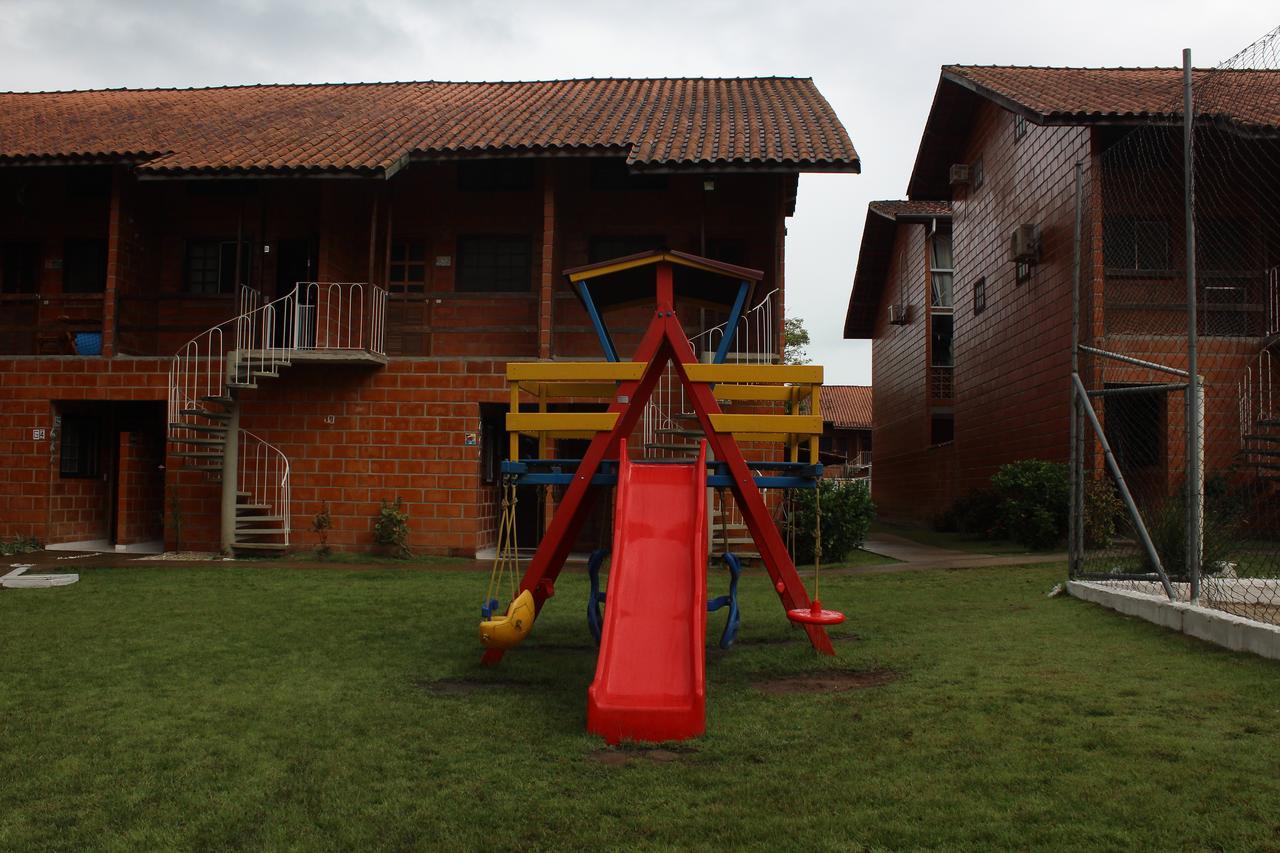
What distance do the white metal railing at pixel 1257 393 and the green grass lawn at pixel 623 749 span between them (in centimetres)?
685

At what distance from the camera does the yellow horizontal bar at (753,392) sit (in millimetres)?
6977

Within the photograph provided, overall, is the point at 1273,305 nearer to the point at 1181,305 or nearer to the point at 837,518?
the point at 1181,305

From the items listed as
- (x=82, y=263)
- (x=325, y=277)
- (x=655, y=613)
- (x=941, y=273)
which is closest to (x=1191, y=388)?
(x=655, y=613)

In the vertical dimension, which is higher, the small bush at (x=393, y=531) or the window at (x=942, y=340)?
the window at (x=942, y=340)

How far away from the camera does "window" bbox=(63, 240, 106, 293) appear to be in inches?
661

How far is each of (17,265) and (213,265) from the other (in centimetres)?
342

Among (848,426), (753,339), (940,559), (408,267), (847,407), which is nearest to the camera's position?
(940,559)

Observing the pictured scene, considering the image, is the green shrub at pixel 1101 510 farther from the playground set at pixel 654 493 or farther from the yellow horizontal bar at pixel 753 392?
the yellow horizontal bar at pixel 753 392

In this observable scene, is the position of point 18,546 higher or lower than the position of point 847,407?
lower

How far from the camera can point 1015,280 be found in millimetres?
16719

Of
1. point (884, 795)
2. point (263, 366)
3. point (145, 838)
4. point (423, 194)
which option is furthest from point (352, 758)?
point (423, 194)

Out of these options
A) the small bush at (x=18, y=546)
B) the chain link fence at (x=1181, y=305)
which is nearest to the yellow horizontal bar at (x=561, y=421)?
the chain link fence at (x=1181, y=305)

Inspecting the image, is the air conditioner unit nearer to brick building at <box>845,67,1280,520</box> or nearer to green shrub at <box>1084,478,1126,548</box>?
brick building at <box>845,67,1280,520</box>

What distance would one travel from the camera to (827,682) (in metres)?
5.85
